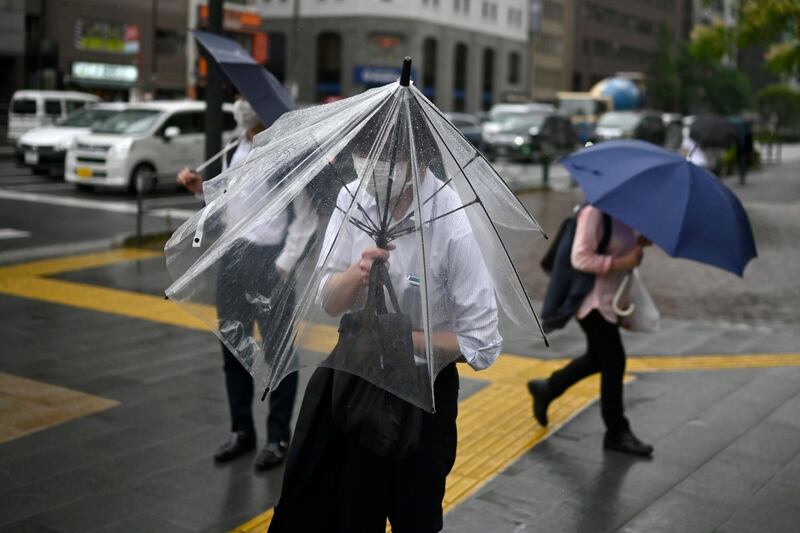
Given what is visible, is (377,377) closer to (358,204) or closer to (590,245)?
(358,204)

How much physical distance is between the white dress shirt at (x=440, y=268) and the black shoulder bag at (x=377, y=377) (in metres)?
0.04

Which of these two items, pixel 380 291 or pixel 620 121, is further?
pixel 620 121

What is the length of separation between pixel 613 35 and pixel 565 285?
317ft

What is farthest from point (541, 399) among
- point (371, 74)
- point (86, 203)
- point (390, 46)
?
point (390, 46)

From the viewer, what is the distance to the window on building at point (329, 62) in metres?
64.9

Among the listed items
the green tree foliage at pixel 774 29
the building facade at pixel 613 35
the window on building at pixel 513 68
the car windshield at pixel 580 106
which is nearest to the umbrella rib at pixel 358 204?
the green tree foliage at pixel 774 29

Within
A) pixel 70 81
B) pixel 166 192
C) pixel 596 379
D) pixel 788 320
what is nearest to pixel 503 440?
pixel 596 379

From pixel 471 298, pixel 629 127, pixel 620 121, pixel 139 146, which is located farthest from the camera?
pixel 620 121

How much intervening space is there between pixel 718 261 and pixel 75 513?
117 inches

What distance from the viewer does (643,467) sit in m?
5.20

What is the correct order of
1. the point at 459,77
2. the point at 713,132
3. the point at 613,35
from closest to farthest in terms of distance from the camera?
the point at 713,132 < the point at 459,77 < the point at 613,35

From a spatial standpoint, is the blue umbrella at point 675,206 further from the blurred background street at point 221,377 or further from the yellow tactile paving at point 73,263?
the yellow tactile paving at point 73,263

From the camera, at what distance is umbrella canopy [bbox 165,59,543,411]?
9.05 ft

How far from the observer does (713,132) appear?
2222cm
